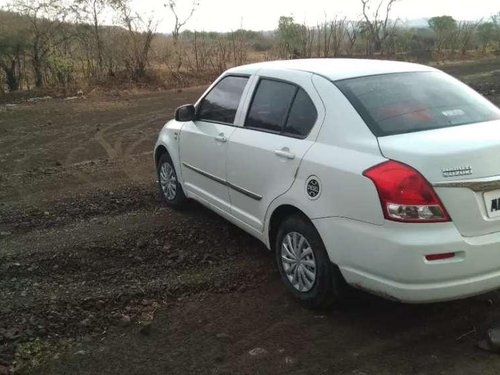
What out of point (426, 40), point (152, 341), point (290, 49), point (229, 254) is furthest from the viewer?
point (426, 40)

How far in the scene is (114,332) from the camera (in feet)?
11.9

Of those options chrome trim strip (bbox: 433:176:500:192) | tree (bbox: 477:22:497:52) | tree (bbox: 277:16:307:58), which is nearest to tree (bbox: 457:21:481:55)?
tree (bbox: 477:22:497:52)

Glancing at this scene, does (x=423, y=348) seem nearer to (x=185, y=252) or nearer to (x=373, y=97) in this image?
(x=373, y=97)

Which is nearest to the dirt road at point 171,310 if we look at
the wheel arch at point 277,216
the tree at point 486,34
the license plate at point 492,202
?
the wheel arch at point 277,216

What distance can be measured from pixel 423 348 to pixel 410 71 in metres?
2.03

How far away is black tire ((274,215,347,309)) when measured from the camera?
351 cm

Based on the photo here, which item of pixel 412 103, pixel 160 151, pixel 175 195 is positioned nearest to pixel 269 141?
pixel 412 103

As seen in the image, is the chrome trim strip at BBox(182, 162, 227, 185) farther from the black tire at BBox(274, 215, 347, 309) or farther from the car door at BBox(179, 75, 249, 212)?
the black tire at BBox(274, 215, 347, 309)

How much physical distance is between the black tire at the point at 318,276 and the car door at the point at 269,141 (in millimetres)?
280

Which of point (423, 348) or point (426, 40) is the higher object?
point (426, 40)

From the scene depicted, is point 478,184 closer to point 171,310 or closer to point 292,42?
point 171,310

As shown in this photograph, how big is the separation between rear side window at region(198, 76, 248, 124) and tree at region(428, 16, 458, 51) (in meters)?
24.1

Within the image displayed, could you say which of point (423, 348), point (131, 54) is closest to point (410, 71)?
point (423, 348)

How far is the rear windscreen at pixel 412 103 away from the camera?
3.47 meters
